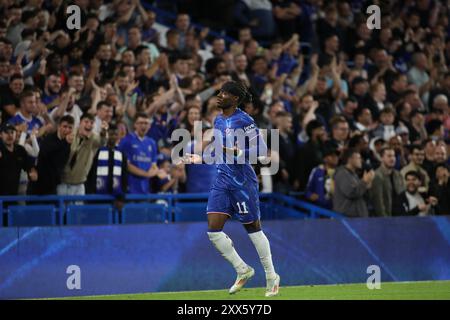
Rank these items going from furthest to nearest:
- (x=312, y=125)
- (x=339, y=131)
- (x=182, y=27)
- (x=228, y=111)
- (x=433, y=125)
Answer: (x=182, y=27), (x=433, y=125), (x=339, y=131), (x=312, y=125), (x=228, y=111)

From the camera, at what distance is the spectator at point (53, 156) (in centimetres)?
1307

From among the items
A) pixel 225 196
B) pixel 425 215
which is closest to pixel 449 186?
pixel 425 215

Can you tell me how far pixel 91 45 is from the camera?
1581 cm

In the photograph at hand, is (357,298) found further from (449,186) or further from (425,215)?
(449,186)

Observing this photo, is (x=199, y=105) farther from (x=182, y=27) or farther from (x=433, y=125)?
(x=433, y=125)

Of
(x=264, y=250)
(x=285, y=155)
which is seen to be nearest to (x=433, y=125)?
(x=285, y=155)

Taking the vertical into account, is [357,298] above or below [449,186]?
below

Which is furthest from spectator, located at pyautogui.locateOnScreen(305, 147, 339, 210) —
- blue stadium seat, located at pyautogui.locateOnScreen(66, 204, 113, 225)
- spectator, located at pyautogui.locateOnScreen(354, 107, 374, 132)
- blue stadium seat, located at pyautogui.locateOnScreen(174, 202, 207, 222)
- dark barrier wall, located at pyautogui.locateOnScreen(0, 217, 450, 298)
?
blue stadium seat, located at pyautogui.locateOnScreen(66, 204, 113, 225)

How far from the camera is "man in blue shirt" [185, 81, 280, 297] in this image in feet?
36.6

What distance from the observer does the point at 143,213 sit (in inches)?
533

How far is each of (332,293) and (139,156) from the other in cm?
357

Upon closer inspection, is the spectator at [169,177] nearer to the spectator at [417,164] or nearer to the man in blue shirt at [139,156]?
the man in blue shirt at [139,156]

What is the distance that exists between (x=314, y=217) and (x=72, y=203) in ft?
11.3

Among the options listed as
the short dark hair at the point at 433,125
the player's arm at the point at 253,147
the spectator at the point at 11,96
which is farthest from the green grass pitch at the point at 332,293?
the short dark hair at the point at 433,125
